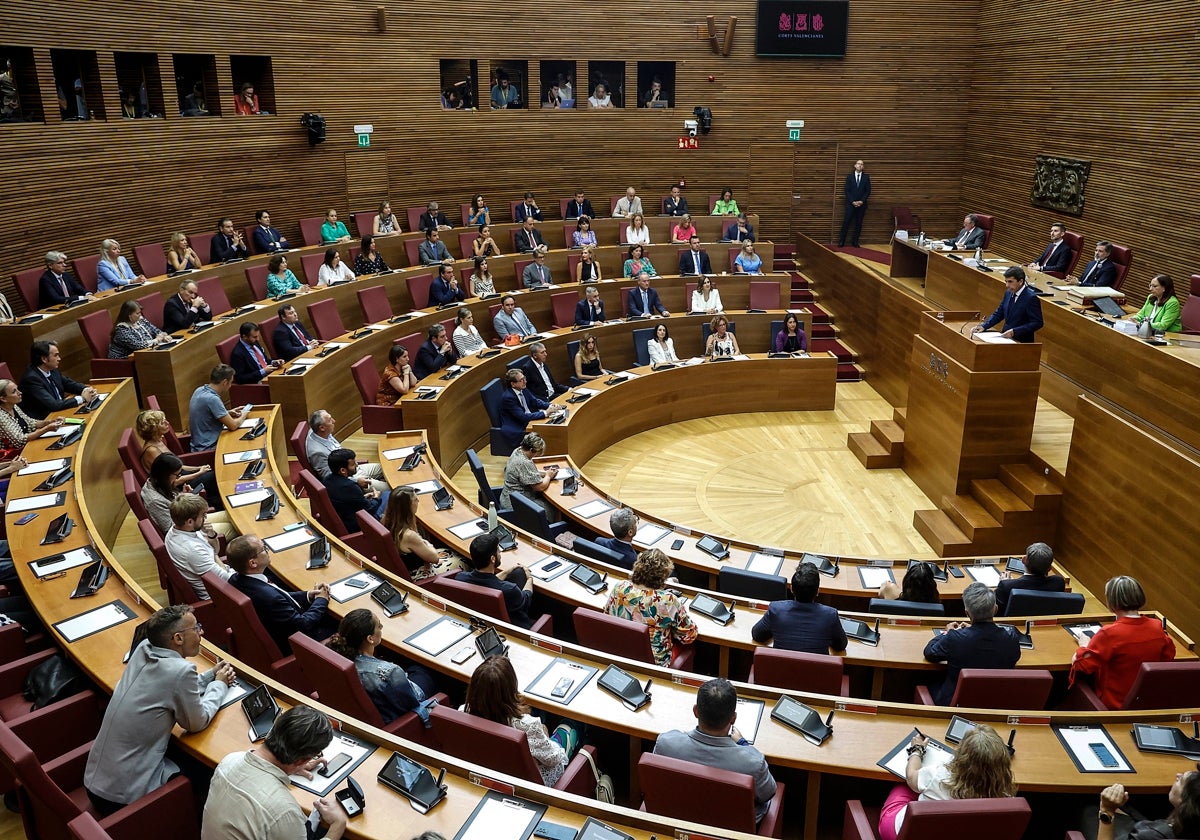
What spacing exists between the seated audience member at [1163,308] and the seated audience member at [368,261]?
771cm

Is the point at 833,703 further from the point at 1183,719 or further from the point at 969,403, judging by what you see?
the point at 969,403

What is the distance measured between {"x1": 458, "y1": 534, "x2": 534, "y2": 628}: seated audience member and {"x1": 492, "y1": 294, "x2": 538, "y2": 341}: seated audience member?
510 centimetres

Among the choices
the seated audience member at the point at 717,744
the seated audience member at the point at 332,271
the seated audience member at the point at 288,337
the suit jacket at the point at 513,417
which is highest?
the seated audience member at the point at 332,271

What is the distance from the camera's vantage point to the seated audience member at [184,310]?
8.18 metres

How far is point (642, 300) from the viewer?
10.6 meters

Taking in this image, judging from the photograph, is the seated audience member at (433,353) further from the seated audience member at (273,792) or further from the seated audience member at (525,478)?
the seated audience member at (273,792)

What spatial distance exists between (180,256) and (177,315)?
5.85 ft

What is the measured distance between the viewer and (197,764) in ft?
11.0

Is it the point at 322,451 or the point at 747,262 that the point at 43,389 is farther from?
the point at 747,262

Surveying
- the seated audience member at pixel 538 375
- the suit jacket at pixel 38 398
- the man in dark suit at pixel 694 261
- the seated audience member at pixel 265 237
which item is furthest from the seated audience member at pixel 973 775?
the seated audience member at pixel 265 237

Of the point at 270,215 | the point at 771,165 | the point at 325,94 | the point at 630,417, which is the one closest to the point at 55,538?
the point at 630,417

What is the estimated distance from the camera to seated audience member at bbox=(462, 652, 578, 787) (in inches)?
127

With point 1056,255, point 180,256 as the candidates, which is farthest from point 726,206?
point 180,256

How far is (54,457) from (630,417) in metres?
5.26
